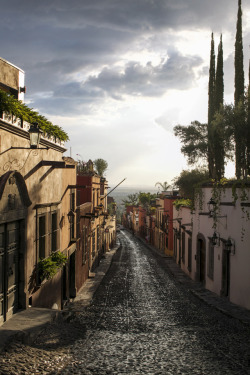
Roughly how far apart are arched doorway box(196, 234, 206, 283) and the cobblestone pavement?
6.17 m

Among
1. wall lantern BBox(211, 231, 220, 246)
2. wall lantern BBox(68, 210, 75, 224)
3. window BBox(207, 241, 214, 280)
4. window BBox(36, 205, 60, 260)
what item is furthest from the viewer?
window BBox(207, 241, 214, 280)

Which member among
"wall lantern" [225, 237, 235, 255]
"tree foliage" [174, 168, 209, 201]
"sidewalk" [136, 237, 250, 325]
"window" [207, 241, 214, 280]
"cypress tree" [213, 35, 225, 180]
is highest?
"cypress tree" [213, 35, 225, 180]

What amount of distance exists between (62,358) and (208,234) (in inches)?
551

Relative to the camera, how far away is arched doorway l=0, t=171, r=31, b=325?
8875 millimetres

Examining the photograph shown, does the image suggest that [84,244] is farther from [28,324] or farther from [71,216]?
[28,324]

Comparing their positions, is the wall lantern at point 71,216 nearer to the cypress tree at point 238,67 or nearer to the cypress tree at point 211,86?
the cypress tree at point 238,67

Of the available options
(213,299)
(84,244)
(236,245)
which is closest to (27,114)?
(236,245)

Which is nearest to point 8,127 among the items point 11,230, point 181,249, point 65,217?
point 11,230

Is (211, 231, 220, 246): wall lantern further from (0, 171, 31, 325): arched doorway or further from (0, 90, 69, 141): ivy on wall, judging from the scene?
(0, 171, 31, 325): arched doorway

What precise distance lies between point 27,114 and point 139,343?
5.92 meters

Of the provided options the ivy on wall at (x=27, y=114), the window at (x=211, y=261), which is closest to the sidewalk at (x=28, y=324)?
the ivy on wall at (x=27, y=114)

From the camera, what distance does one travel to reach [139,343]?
29.5 feet

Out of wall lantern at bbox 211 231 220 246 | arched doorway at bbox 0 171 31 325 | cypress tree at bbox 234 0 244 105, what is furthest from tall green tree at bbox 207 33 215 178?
arched doorway at bbox 0 171 31 325

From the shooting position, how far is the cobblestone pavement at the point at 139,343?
6.98m
